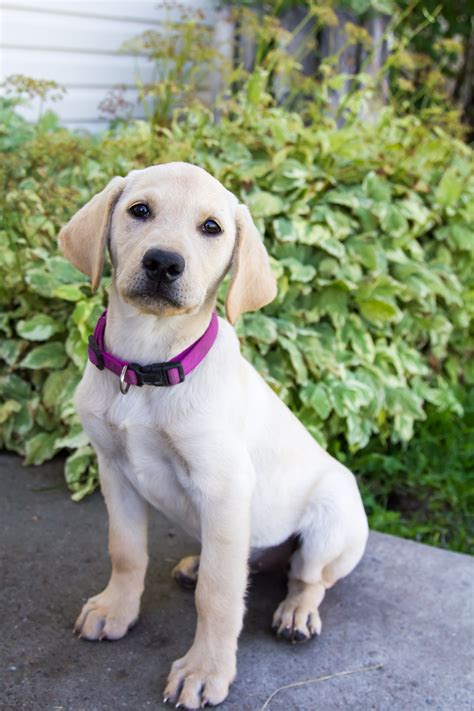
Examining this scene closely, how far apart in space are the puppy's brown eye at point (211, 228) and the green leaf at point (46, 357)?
77.5 inches

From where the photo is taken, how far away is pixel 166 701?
8.91ft

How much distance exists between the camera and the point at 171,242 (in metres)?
2.47

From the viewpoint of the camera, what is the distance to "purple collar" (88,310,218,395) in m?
2.66

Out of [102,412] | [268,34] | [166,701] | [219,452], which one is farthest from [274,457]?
[268,34]

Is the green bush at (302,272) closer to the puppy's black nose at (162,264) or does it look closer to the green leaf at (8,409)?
the green leaf at (8,409)

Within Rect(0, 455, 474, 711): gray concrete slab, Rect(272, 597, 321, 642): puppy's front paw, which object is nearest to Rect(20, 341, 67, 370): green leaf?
Rect(0, 455, 474, 711): gray concrete slab

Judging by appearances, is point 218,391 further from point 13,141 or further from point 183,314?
point 13,141

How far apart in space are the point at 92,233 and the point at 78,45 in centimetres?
508

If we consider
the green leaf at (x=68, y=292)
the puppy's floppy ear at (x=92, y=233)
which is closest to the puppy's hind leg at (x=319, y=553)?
the puppy's floppy ear at (x=92, y=233)

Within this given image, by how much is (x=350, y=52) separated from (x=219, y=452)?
576 cm

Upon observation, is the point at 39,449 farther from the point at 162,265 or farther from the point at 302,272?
the point at 162,265

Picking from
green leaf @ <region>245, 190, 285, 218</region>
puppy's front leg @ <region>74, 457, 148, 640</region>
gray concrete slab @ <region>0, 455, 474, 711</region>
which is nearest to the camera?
gray concrete slab @ <region>0, 455, 474, 711</region>

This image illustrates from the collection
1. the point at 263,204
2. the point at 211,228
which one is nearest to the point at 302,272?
the point at 263,204

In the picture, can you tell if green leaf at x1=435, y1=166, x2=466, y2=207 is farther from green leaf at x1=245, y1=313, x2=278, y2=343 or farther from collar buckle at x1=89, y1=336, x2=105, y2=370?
collar buckle at x1=89, y1=336, x2=105, y2=370
